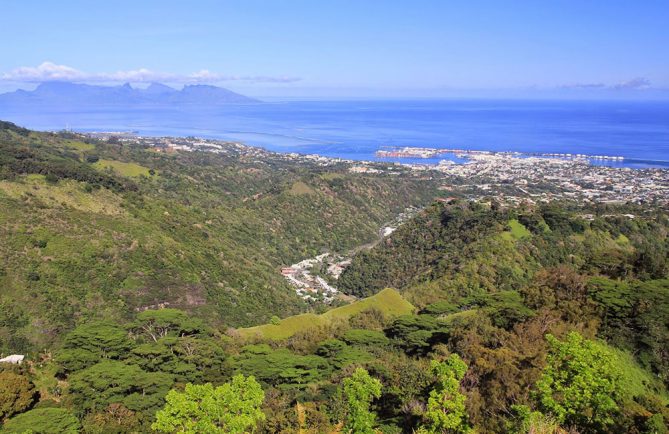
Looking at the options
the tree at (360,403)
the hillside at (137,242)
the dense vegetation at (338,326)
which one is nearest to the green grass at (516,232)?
the dense vegetation at (338,326)

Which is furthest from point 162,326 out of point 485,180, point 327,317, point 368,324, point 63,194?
point 485,180

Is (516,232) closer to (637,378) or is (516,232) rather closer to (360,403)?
(637,378)

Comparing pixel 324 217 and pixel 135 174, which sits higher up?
pixel 135 174

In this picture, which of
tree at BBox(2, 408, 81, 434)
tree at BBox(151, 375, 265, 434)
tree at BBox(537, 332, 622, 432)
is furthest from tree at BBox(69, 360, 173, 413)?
tree at BBox(537, 332, 622, 432)

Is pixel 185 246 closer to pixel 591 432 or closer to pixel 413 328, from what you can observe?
pixel 413 328

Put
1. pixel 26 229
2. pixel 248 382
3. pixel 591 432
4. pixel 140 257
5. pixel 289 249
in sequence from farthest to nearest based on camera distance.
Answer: pixel 289 249 → pixel 140 257 → pixel 26 229 → pixel 248 382 → pixel 591 432

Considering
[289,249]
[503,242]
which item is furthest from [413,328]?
[289,249]
